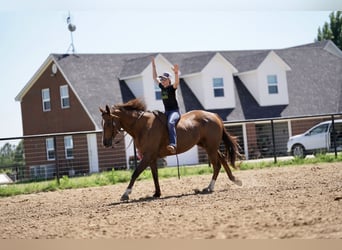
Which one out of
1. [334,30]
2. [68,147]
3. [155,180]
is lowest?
[155,180]

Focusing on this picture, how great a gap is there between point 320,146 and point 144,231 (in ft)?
46.6

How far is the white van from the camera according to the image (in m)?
18.0

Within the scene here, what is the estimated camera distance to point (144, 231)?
204 inches

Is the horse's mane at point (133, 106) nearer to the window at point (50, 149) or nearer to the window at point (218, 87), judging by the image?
the window at point (50, 149)

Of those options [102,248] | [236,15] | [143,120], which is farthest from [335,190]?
[236,15]

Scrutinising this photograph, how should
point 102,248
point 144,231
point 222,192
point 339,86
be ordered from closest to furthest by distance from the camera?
point 102,248, point 144,231, point 222,192, point 339,86

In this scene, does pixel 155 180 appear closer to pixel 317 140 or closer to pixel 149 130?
pixel 149 130

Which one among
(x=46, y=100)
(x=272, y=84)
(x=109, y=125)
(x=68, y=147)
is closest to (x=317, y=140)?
(x=272, y=84)

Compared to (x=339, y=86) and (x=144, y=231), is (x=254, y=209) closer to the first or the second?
(x=144, y=231)

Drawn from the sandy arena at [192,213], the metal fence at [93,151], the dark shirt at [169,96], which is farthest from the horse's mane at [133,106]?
the metal fence at [93,151]

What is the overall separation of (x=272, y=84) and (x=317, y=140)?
9.57 m

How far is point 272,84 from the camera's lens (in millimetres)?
27891

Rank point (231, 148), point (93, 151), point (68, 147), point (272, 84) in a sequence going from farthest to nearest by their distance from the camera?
point (272, 84) → point (68, 147) → point (93, 151) → point (231, 148)

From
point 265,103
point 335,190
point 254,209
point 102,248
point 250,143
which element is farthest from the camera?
point 265,103
